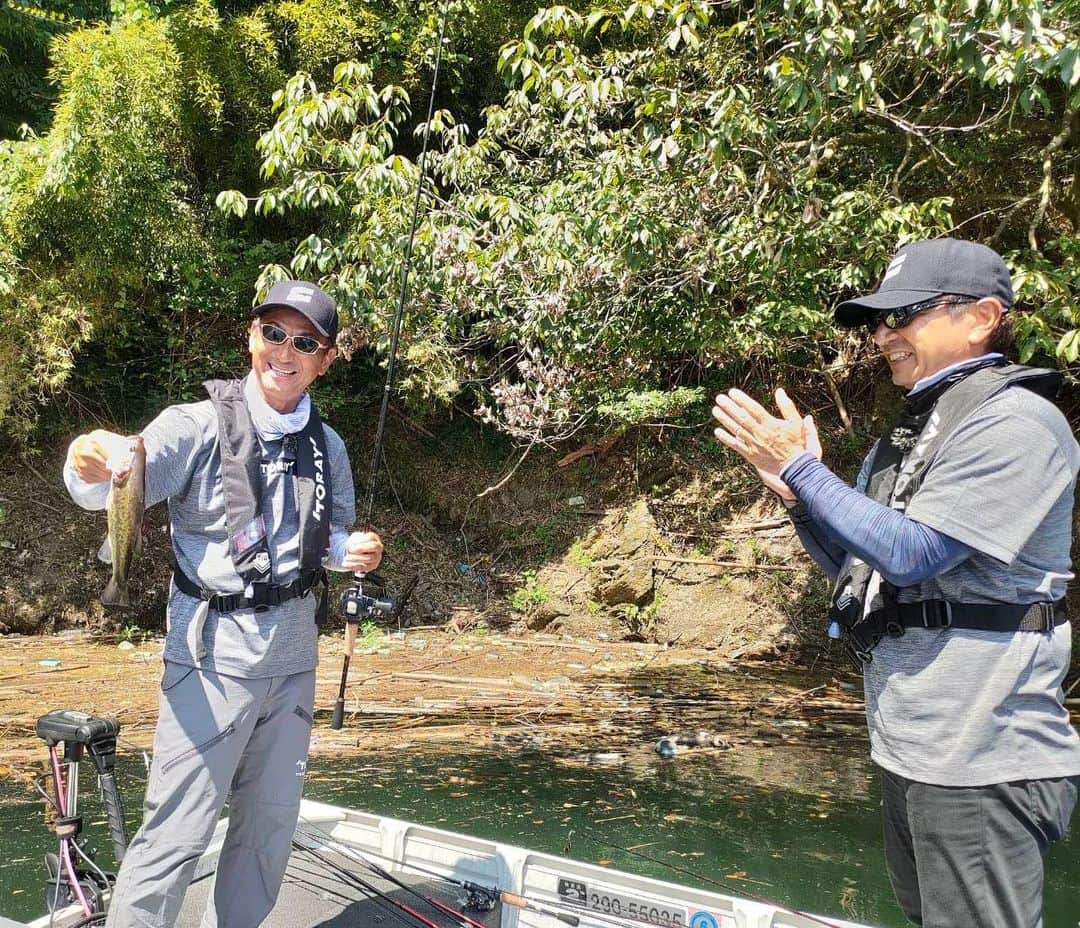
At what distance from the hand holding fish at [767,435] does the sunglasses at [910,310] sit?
26 centimetres

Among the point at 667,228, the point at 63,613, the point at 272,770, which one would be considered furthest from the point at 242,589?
the point at 63,613

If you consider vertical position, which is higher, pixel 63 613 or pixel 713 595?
pixel 713 595

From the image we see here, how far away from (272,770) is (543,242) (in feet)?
15.7

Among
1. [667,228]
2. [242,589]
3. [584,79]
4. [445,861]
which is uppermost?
[584,79]

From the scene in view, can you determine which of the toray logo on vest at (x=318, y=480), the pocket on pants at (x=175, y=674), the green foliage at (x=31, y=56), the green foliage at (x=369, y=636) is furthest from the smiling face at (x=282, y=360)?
the green foliage at (x=31, y=56)

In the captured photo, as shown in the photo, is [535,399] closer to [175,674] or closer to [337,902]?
[337,902]

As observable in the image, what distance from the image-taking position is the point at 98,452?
2.26 meters

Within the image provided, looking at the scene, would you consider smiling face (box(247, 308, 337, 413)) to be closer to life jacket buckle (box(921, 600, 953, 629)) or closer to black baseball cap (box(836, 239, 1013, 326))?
black baseball cap (box(836, 239, 1013, 326))

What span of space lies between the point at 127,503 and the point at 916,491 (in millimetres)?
1802

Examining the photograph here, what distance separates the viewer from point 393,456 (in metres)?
13.4

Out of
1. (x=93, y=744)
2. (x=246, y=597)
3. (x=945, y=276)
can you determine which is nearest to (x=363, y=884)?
(x=93, y=744)

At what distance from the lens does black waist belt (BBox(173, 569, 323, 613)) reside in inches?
98.9

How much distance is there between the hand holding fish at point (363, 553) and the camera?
2.81 meters

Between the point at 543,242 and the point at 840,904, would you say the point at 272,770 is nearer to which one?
the point at 840,904
